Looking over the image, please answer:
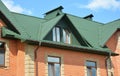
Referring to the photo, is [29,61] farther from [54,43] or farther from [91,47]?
[91,47]

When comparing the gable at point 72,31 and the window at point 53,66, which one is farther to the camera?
the gable at point 72,31

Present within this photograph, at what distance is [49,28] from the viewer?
2284 centimetres

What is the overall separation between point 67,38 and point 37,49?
3124 mm

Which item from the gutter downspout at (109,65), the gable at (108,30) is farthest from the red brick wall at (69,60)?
the gable at (108,30)

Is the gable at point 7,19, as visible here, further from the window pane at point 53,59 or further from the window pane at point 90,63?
the window pane at point 90,63

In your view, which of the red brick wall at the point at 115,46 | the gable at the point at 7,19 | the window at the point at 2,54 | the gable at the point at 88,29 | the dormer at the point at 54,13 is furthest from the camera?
the dormer at the point at 54,13

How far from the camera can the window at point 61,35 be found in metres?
23.4

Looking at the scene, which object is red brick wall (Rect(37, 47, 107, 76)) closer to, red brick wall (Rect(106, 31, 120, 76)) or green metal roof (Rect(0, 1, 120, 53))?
green metal roof (Rect(0, 1, 120, 53))

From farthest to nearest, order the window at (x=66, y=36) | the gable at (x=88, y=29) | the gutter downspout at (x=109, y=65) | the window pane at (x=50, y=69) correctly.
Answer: the gable at (x=88, y=29)
the gutter downspout at (x=109, y=65)
the window at (x=66, y=36)
the window pane at (x=50, y=69)

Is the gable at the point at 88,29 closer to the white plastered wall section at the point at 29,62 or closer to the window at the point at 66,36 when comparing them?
the window at the point at 66,36

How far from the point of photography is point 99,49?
24.8 meters

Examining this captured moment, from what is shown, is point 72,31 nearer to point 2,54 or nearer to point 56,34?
point 56,34

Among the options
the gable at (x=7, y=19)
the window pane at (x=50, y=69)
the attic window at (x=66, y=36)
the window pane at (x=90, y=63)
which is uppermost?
the gable at (x=7, y=19)

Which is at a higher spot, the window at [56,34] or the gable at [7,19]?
the gable at [7,19]
